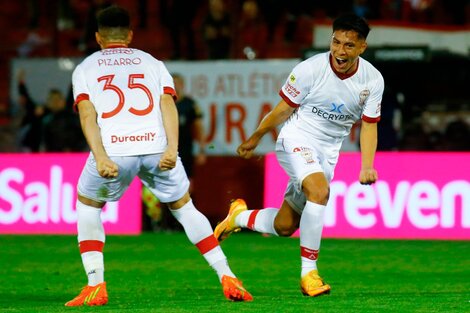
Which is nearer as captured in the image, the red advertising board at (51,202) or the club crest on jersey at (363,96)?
the club crest on jersey at (363,96)

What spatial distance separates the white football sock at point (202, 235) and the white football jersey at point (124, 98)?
504mm

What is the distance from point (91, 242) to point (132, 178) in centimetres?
51

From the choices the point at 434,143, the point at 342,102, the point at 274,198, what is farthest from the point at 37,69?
the point at 342,102

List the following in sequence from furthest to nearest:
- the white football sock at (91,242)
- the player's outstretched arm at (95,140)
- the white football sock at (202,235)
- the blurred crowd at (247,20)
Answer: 1. the blurred crowd at (247,20)
2. the white football sock at (202,235)
3. the white football sock at (91,242)
4. the player's outstretched arm at (95,140)

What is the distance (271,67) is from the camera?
694 inches

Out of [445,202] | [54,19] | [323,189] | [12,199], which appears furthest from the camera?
[54,19]

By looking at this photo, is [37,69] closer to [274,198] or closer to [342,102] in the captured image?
[274,198]

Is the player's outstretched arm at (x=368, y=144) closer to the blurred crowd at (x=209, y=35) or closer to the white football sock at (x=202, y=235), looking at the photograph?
the white football sock at (x=202, y=235)

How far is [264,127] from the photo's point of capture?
30.3 feet

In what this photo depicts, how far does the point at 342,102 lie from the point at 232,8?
10.2m

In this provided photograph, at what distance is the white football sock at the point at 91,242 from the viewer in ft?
27.9

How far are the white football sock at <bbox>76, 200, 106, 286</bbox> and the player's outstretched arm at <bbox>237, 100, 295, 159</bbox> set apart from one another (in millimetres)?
1245

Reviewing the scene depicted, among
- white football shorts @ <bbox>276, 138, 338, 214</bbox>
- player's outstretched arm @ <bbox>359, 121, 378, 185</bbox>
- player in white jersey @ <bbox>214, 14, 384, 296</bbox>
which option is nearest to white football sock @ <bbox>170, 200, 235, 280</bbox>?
player in white jersey @ <bbox>214, 14, 384, 296</bbox>

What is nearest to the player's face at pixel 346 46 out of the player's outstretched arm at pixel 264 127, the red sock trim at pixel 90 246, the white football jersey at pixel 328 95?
the white football jersey at pixel 328 95
